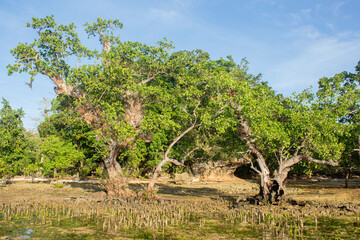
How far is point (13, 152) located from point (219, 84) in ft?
111

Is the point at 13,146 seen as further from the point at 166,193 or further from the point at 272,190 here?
the point at 272,190

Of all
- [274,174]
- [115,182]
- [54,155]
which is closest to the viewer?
[274,174]

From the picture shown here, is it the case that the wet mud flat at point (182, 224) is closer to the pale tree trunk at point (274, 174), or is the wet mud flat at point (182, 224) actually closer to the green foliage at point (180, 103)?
the pale tree trunk at point (274, 174)

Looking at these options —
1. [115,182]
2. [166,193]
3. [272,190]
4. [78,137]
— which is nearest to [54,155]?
[78,137]

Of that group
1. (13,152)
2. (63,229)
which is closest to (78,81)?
(63,229)

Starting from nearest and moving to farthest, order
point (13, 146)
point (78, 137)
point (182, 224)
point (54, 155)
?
point (182, 224), point (54, 155), point (78, 137), point (13, 146)

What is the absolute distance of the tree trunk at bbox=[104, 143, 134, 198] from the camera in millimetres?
20203

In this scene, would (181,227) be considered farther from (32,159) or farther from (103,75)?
(32,159)

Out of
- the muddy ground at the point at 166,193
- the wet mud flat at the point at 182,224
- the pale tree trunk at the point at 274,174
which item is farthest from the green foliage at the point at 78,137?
the pale tree trunk at the point at 274,174

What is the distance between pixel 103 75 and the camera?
2080cm

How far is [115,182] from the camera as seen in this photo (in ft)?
67.3

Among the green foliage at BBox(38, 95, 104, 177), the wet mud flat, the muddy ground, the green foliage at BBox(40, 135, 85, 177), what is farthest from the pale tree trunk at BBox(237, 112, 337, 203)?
the green foliage at BBox(38, 95, 104, 177)

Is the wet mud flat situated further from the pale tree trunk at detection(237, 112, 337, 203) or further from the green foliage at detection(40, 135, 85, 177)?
the green foliage at detection(40, 135, 85, 177)

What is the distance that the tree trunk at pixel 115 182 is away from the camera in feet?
66.3
